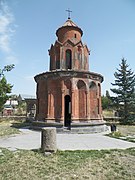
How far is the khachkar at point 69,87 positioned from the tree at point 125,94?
11538 mm

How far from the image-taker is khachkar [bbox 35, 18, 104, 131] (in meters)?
16.0

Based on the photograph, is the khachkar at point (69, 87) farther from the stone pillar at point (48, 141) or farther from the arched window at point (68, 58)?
the stone pillar at point (48, 141)

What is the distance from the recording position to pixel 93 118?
16.5m

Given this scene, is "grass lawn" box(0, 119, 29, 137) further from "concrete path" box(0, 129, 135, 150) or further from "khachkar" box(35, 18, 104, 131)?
"concrete path" box(0, 129, 135, 150)

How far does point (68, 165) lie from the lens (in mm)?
6199

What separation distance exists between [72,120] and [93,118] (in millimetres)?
2246

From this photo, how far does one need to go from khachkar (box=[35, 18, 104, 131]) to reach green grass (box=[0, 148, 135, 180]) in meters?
7.92

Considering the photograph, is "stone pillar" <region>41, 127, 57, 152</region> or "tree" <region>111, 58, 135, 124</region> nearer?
"stone pillar" <region>41, 127, 57, 152</region>

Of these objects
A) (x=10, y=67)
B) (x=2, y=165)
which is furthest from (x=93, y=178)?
(x=10, y=67)

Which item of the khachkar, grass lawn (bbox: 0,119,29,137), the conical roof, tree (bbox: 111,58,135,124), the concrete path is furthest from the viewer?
tree (bbox: 111,58,135,124)

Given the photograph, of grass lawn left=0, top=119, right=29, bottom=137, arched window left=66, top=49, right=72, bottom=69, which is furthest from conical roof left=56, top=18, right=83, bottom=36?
grass lawn left=0, top=119, right=29, bottom=137

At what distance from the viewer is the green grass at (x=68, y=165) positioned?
210 inches

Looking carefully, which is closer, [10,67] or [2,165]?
[2,165]

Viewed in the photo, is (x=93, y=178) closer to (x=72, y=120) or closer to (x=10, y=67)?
(x=10, y=67)
